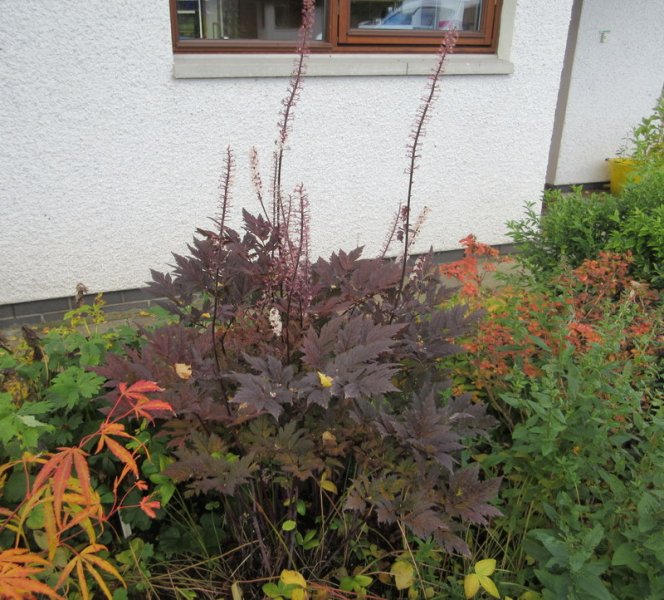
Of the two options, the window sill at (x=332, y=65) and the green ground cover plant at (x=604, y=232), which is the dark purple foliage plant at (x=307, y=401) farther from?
the window sill at (x=332, y=65)

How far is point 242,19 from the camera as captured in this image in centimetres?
443

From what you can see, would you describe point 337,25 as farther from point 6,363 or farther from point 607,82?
point 607,82

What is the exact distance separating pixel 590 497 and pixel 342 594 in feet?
2.79

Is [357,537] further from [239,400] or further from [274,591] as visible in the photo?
[239,400]

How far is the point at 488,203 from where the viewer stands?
17.9 ft

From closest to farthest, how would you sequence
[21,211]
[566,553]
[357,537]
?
[566,553] < [357,537] < [21,211]

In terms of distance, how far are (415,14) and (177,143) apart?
2294 mm

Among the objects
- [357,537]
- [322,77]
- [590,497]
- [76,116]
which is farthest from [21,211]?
[590,497]

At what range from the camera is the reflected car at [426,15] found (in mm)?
4781

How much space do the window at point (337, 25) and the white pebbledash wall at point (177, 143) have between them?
0.89ft

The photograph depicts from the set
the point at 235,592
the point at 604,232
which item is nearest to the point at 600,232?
the point at 604,232

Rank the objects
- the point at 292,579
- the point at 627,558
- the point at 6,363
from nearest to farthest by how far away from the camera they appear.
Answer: the point at 627,558, the point at 292,579, the point at 6,363

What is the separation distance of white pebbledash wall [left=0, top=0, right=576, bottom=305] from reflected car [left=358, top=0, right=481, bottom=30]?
460mm

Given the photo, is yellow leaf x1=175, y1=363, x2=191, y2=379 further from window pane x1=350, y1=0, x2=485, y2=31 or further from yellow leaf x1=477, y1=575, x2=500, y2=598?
window pane x1=350, y1=0, x2=485, y2=31
